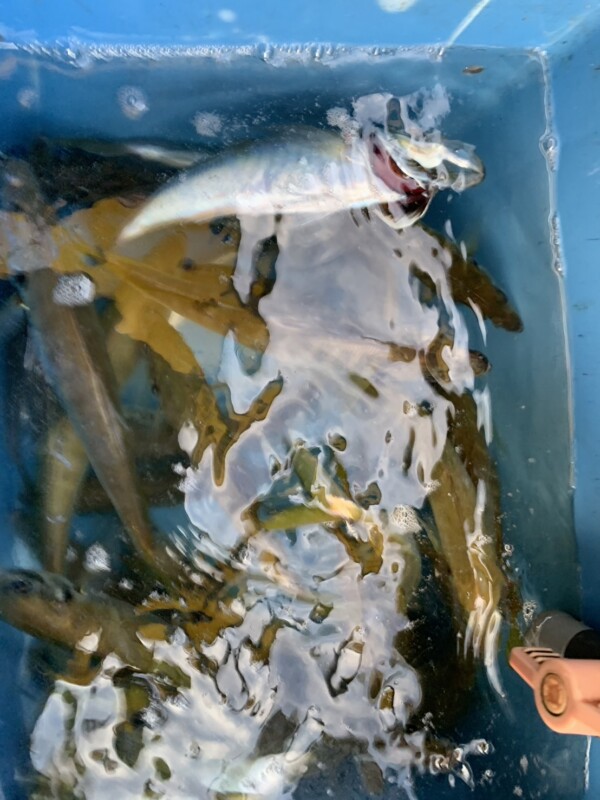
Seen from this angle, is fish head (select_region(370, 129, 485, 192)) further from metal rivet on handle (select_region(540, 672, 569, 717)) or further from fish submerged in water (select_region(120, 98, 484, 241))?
metal rivet on handle (select_region(540, 672, 569, 717))

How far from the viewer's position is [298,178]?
139cm

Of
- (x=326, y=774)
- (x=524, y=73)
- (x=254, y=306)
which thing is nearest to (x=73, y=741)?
(x=326, y=774)

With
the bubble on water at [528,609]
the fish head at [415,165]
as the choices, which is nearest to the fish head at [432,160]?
the fish head at [415,165]

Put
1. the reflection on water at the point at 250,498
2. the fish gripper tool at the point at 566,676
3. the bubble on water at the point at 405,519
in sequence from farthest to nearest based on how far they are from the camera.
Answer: the bubble on water at the point at 405,519, the reflection on water at the point at 250,498, the fish gripper tool at the point at 566,676

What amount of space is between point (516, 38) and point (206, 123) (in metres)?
0.73

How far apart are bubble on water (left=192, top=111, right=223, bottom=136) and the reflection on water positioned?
22 cm

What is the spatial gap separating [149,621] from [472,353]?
99cm

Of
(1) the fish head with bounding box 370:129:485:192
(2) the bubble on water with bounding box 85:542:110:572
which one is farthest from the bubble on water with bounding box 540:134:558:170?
(2) the bubble on water with bounding box 85:542:110:572

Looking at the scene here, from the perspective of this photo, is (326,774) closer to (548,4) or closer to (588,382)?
(588,382)

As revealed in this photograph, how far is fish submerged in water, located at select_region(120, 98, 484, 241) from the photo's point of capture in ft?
4.52

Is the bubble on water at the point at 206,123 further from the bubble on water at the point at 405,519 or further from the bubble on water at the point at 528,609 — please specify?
the bubble on water at the point at 528,609

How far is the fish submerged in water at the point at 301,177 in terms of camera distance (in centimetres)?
138

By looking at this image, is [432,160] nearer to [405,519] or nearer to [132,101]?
[132,101]

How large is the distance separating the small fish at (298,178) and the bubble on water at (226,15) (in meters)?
0.25
